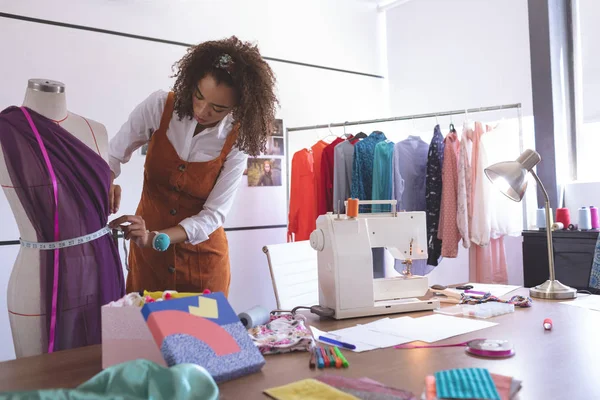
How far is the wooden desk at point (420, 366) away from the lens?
100 centimetres

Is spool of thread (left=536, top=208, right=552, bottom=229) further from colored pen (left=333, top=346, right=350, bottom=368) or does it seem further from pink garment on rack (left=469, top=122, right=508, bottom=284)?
colored pen (left=333, top=346, right=350, bottom=368)

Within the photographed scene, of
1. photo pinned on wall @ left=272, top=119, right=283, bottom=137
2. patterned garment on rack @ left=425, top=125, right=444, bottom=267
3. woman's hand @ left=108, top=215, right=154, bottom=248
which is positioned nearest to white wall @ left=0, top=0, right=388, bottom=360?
photo pinned on wall @ left=272, top=119, right=283, bottom=137

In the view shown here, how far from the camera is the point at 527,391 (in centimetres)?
96

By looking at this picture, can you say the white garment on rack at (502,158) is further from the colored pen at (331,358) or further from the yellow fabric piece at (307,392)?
the yellow fabric piece at (307,392)

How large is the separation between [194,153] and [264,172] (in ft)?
6.97

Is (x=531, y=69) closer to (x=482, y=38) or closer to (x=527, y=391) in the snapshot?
(x=482, y=38)

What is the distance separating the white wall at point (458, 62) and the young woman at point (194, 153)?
2.50 m

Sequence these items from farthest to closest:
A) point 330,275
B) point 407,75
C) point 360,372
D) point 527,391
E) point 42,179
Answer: point 407,75 → point 330,275 → point 42,179 → point 360,372 → point 527,391

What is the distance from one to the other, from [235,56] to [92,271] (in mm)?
906

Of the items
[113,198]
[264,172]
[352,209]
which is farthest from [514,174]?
[264,172]

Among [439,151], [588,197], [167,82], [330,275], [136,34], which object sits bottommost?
[330,275]

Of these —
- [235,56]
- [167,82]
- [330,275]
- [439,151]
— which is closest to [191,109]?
[235,56]

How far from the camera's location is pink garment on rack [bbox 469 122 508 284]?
3389mm

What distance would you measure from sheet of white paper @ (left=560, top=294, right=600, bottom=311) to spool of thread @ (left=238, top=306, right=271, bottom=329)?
1038 mm
